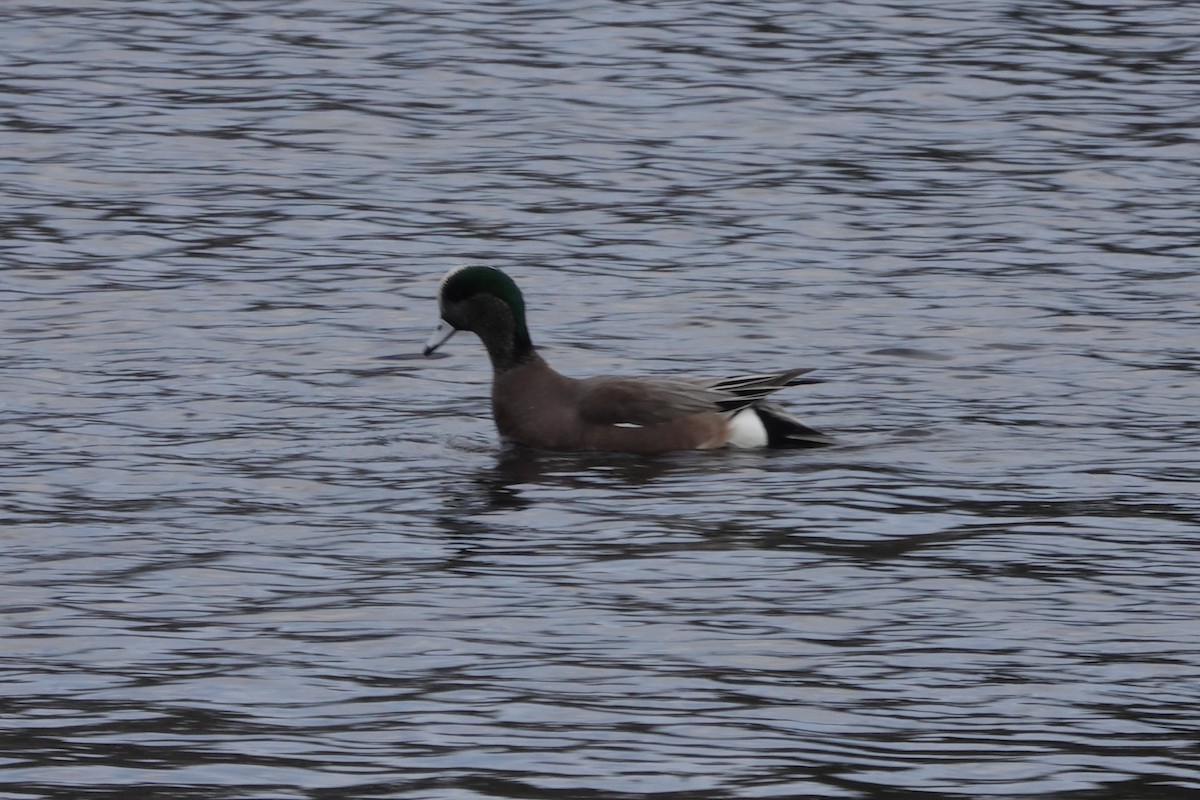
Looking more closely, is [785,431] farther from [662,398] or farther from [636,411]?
[636,411]

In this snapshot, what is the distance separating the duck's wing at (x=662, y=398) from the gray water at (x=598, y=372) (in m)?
0.25

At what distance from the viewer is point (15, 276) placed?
1642 centimetres

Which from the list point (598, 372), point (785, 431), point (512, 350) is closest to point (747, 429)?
point (785, 431)

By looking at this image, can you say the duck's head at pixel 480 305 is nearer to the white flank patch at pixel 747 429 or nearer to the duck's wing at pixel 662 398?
the duck's wing at pixel 662 398

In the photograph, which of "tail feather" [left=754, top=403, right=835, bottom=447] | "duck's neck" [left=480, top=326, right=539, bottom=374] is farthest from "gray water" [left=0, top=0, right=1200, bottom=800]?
"duck's neck" [left=480, top=326, right=539, bottom=374]

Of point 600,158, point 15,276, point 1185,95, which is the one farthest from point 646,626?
point 1185,95

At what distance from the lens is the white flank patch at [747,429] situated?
12852mm

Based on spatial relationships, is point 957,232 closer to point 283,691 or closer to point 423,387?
point 423,387

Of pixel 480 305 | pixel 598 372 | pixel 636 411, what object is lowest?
pixel 598 372

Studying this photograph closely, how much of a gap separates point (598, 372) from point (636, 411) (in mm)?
1845

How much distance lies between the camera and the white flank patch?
12852 millimetres

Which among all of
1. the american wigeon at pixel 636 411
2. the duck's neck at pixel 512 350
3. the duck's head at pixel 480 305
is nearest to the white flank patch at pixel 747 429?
the american wigeon at pixel 636 411

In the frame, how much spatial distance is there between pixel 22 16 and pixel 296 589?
16.0 meters

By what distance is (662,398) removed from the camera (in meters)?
12.8
